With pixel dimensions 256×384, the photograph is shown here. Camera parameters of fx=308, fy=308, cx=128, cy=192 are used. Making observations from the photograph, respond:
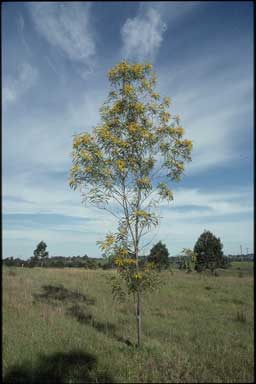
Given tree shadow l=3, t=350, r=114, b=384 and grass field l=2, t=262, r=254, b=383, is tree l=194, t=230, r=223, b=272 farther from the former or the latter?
tree shadow l=3, t=350, r=114, b=384

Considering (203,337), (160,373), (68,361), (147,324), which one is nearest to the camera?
(160,373)

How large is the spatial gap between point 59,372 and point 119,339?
3268 mm

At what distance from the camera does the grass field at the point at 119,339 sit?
22.5 feet

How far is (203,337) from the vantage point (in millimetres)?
10039

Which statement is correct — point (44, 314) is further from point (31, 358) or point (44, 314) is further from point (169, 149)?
point (169, 149)

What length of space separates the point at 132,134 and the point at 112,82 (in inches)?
76.8

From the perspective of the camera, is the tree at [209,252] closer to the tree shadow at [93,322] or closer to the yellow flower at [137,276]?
the tree shadow at [93,322]

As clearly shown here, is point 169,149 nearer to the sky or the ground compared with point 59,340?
nearer to the sky

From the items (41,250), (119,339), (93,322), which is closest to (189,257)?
(119,339)

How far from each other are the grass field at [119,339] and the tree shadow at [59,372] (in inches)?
0.8

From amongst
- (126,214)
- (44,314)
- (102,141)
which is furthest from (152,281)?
(44,314)

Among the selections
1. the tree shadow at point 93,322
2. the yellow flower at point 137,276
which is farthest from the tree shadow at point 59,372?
the tree shadow at point 93,322

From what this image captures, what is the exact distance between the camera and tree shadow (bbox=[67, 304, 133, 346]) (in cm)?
1010

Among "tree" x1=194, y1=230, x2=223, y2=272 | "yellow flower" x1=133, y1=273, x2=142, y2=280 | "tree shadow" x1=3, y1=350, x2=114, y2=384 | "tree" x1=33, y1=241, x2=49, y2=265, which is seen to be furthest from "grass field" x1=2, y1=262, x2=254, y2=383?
"tree" x1=33, y1=241, x2=49, y2=265
